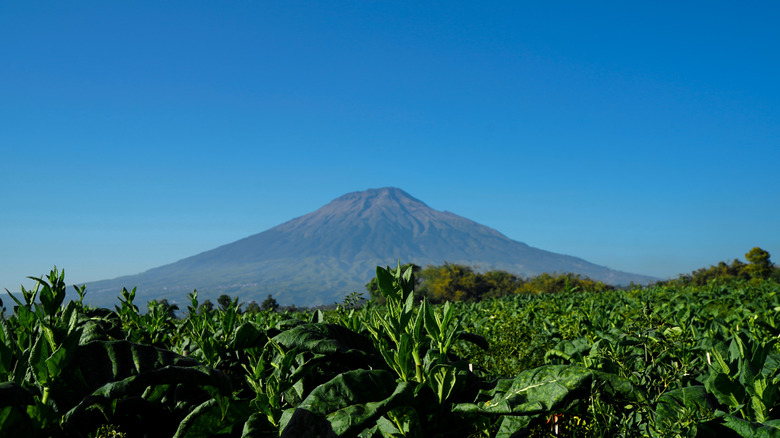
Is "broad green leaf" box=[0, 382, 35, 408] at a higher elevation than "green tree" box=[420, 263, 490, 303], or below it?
higher

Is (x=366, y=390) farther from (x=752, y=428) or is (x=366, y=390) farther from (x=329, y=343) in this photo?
(x=752, y=428)

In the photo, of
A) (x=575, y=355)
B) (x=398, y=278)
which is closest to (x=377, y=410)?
(x=398, y=278)

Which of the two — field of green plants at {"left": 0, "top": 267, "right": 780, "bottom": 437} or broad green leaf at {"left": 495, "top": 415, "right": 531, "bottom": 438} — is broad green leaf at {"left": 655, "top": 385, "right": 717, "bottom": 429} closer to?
field of green plants at {"left": 0, "top": 267, "right": 780, "bottom": 437}

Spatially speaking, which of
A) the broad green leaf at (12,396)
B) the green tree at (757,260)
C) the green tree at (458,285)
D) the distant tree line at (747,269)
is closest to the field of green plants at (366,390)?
the broad green leaf at (12,396)

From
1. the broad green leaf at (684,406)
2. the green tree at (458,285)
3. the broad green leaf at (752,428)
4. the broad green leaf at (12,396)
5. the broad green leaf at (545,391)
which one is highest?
the broad green leaf at (12,396)

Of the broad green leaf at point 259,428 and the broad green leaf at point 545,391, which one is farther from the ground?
the broad green leaf at point 545,391

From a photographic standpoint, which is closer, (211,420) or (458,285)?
(211,420)

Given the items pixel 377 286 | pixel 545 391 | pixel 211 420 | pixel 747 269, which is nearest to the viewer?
pixel 545 391

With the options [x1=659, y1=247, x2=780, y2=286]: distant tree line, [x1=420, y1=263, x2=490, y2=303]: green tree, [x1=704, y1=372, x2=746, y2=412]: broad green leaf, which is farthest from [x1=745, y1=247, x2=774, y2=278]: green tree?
[x1=704, y1=372, x2=746, y2=412]: broad green leaf

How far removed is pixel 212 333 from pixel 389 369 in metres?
1.24

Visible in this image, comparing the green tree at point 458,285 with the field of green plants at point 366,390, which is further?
the green tree at point 458,285

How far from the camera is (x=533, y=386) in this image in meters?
1.61

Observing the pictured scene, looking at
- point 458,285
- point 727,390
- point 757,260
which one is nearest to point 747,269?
point 757,260

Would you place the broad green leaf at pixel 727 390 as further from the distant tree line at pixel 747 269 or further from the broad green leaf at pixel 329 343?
the distant tree line at pixel 747 269
